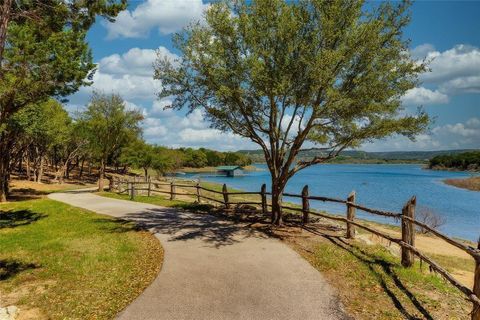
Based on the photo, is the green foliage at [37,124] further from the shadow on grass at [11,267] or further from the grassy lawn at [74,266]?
the shadow on grass at [11,267]

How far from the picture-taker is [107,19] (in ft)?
50.2

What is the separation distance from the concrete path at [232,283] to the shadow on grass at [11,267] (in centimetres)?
469

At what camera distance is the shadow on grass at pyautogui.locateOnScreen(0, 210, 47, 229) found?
783 inches

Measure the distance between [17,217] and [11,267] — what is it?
11.3 m

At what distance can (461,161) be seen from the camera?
494 ft

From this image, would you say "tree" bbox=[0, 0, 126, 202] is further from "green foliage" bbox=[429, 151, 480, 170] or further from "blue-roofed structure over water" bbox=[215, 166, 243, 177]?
"green foliage" bbox=[429, 151, 480, 170]

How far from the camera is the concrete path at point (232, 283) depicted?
8.35 m

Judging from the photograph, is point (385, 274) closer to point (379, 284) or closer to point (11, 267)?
point (379, 284)

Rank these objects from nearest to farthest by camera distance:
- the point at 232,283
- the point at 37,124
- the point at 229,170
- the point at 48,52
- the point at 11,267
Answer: the point at 232,283
the point at 11,267
the point at 48,52
the point at 37,124
the point at 229,170

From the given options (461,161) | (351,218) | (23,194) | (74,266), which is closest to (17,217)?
(74,266)

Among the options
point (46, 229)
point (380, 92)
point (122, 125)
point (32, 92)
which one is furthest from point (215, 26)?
point (122, 125)

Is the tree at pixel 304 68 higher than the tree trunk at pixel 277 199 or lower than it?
higher

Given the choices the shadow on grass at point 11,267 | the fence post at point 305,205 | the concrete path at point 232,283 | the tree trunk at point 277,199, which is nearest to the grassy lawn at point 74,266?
the shadow on grass at point 11,267

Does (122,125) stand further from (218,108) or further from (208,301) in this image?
(208,301)
